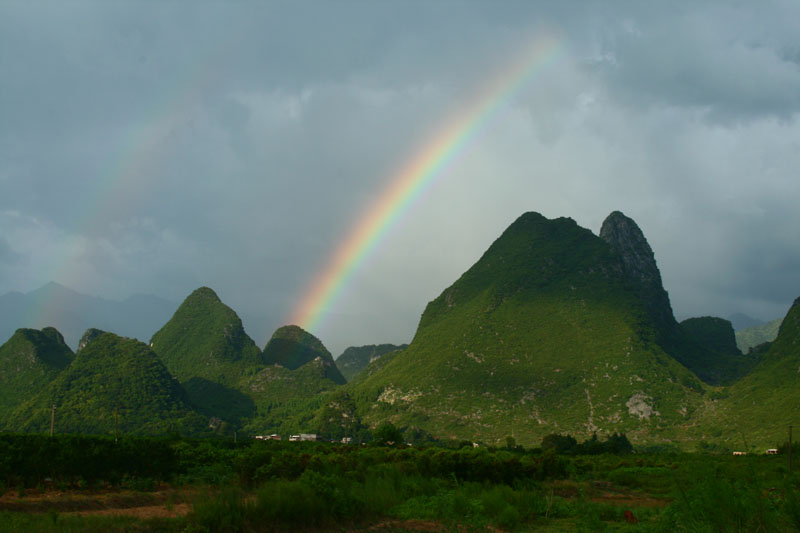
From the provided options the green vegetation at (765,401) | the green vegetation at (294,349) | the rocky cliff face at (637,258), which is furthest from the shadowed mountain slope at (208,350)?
the green vegetation at (765,401)

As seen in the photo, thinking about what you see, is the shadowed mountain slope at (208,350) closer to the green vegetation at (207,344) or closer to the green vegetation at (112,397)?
the green vegetation at (207,344)

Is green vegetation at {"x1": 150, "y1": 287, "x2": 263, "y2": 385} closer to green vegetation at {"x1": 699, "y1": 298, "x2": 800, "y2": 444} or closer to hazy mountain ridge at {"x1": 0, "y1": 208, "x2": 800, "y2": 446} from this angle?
hazy mountain ridge at {"x1": 0, "y1": 208, "x2": 800, "y2": 446}

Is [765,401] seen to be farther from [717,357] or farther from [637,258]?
[637,258]

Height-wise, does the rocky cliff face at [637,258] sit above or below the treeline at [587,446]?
above

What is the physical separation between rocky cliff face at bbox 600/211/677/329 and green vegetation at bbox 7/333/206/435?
96.8 meters

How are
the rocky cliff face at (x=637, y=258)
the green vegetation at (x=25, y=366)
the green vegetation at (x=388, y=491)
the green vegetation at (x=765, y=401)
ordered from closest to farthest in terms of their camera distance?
the green vegetation at (x=388, y=491) → the green vegetation at (x=765, y=401) → the green vegetation at (x=25, y=366) → the rocky cliff face at (x=637, y=258)

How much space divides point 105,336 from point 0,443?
344 ft

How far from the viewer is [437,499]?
12547 millimetres

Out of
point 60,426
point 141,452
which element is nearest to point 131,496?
point 141,452

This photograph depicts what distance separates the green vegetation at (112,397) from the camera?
89750 mm

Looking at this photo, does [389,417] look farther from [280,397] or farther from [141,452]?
[141,452]

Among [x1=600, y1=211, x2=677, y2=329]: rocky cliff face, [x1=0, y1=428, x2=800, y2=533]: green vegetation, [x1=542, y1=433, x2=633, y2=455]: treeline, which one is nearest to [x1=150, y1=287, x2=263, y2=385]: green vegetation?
[x1=600, y1=211, x2=677, y2=329]: rocky cliff face

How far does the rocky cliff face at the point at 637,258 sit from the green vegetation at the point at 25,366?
12117 centimetres

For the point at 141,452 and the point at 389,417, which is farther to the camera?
the point at 389,417
